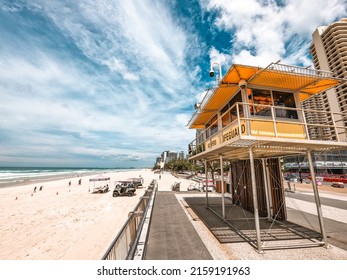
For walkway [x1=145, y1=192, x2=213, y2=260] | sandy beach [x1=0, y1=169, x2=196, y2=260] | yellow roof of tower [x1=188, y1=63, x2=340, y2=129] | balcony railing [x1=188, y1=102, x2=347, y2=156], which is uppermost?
yellow roof of tower [x1=188, y1=63, x2=340, y2=129]

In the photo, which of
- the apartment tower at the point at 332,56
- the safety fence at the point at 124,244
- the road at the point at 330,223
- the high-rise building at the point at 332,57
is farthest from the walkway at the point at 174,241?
the high-rise building at the point at 332,57

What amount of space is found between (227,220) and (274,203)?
3103mm

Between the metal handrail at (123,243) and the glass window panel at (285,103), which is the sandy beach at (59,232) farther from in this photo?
the glass window panel at (285,103)

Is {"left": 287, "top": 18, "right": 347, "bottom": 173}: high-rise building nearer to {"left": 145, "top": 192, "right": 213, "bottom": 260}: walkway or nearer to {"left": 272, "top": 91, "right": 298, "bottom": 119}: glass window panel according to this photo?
{"left": 272, "top": 91, "right": 298, "bottom": 119}: glass window panel

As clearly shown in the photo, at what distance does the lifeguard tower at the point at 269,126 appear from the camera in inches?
276

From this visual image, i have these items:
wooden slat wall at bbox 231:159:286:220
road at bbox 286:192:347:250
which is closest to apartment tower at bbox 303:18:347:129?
road at bbox 286:192:347:250

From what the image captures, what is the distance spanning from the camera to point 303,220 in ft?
33.8

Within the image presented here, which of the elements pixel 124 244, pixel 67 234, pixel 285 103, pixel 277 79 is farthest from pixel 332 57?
pixel 67 234

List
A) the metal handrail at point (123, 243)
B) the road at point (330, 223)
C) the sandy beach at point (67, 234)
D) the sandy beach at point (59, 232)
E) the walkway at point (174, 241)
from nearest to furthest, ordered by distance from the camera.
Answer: the metal handrail at point (123, 243)
the walkway at point (174, 241)
the road at point (330, 223)
the sandy beach at point (67, 234)
the sandy beach at point (59, 232)

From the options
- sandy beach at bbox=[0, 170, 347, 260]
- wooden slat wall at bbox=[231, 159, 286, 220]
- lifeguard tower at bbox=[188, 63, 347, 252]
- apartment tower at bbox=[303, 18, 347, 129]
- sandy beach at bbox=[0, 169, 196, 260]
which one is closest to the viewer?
lifeguard tower at bbox=[188, 63, 347, 252]

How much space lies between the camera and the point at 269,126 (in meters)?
7.29

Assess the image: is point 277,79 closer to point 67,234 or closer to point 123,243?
point 123,243

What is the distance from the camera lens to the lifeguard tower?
276 inches

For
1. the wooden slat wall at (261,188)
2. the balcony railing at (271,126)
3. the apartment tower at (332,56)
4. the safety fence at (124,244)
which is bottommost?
the safety fence at (124,244)
